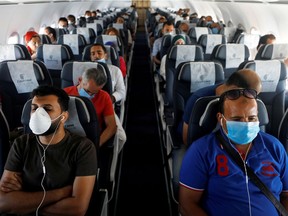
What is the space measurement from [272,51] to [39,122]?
363 cm

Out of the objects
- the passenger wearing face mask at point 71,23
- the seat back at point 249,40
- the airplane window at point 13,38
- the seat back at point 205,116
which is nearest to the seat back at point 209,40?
the seat back at point 249,40

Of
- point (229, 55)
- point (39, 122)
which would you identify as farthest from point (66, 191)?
point (229, 55)

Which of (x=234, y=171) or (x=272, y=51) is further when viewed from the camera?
(x=272, y=51)

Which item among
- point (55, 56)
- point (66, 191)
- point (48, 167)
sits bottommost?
point (66, 191)

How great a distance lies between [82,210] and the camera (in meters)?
2.02

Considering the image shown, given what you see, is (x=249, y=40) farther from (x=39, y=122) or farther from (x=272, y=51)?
(x=39, y=122)

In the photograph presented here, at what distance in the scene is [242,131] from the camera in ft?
6.46

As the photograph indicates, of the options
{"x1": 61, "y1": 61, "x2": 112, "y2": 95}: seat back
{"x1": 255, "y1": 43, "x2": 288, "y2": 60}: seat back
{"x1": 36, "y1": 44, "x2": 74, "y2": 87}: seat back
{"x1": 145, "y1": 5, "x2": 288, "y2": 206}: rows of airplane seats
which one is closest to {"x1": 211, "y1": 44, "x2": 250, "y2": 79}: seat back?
{"x1": 145, "y1": 5, "x2": 288, "y2": 206}: rows of airplane seats

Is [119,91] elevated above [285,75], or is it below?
below

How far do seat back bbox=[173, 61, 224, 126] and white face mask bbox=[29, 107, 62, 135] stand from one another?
5.24 feet

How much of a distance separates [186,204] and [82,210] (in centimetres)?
63

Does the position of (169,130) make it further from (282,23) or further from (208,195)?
(282,23)

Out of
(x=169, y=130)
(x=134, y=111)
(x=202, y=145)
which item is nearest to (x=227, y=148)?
(x=202, y=145)

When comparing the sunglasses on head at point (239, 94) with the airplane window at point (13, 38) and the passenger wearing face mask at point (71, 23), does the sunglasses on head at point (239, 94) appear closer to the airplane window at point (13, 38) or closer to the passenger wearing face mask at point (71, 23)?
the airplane window at point (13, 38)
